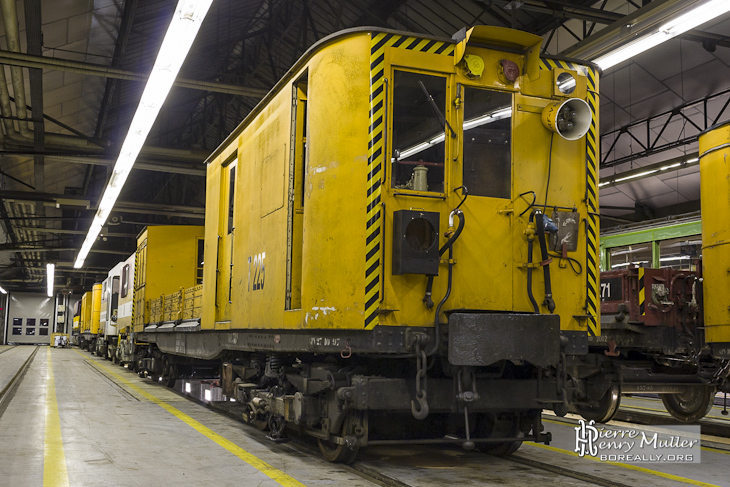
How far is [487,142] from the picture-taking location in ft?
17.8

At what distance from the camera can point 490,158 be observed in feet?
17.8

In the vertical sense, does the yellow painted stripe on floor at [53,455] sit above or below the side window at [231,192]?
below

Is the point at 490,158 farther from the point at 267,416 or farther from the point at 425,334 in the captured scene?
the point at 267,416

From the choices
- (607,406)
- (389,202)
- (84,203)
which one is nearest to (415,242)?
(389,202)

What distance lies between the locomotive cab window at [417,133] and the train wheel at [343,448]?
189 cm

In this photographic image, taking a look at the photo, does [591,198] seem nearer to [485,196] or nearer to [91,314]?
[485,196]

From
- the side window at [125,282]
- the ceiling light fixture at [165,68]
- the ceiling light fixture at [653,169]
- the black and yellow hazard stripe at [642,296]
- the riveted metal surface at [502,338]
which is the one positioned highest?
the ceiling light fixture at [653,169]

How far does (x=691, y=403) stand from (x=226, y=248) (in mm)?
6647

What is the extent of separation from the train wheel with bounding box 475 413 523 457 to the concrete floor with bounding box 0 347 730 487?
0.17 metres

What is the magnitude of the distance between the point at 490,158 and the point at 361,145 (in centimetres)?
107

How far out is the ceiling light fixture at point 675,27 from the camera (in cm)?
682

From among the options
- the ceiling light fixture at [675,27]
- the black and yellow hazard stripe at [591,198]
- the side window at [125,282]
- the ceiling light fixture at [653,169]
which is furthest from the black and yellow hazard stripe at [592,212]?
the side window at [125,282]

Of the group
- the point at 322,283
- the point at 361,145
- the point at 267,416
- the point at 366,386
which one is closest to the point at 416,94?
the point at 361,145

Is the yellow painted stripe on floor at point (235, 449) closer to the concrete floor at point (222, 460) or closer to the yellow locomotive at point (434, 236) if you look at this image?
the concrete floor at point (222, 460)
